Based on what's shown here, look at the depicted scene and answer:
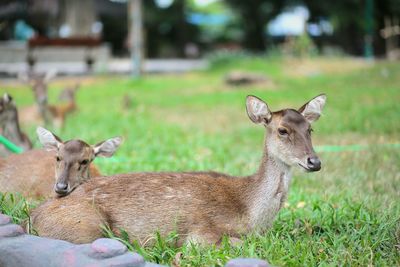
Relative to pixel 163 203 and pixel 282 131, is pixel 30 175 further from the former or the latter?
pixel 282 131

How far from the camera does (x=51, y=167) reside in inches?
207

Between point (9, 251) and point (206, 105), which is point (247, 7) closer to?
point (206, 105)

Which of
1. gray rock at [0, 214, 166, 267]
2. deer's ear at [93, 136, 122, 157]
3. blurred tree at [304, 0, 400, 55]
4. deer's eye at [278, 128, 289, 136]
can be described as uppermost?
blurred tree at [304, 0, 400, 55]

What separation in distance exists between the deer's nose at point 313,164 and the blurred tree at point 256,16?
24510 millimetres

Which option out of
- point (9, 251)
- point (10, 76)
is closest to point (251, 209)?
point (9, 251)

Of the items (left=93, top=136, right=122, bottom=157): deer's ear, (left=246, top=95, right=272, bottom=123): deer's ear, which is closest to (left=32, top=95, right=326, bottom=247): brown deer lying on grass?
(left=246, top=95, right=272, bottom=123): deer's ear

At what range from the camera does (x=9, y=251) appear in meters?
3.61

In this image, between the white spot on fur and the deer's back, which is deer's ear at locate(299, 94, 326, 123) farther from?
the deer's back

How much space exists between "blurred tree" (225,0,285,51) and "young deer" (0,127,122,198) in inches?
922

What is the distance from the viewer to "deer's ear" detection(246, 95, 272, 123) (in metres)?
4.26

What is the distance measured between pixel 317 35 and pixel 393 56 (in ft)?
24.8

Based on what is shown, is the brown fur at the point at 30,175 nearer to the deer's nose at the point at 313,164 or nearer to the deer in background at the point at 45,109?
the deer's nose at the point at 313,164

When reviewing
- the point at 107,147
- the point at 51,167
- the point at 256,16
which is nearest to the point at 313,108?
the point at 107,147

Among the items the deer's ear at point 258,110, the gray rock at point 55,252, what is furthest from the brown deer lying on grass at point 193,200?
the gray rock at point 55,252
